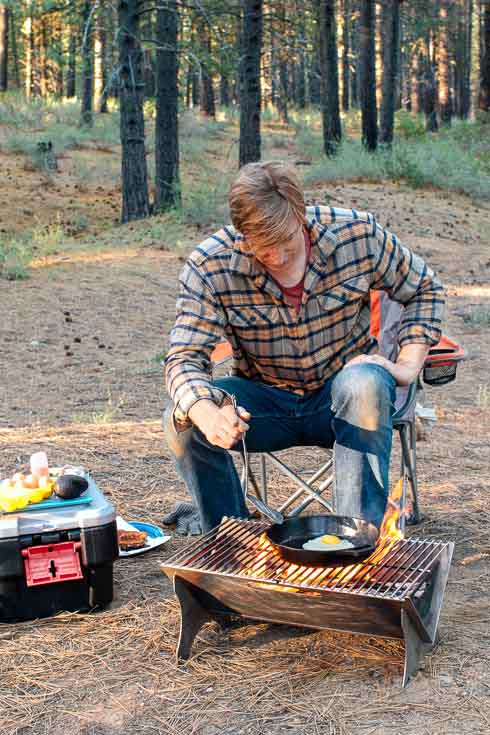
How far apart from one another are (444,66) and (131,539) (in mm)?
23824

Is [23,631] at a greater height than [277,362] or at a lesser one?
lesser

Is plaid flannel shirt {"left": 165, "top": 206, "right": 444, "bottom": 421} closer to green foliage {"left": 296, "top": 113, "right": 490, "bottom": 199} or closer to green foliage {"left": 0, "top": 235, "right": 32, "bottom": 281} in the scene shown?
green foliage {"left": 0, "top": 235, "right": 32, "bottom": 281}

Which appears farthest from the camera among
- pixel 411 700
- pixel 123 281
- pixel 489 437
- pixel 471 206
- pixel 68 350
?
pixel 471 206

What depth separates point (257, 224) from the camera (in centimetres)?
288

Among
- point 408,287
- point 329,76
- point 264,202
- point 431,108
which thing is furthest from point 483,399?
point 431,108

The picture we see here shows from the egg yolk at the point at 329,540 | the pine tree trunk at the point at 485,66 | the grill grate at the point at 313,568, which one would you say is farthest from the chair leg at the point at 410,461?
the pine tree trunk at the point at 485,66

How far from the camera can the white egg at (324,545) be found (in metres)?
2.56

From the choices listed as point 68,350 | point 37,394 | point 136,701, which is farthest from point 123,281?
point 136,701

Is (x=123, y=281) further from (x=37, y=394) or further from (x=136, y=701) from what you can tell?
(x=136, y=701)

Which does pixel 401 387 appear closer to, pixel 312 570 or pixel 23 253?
pixel 312 570

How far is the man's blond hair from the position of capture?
2.86m

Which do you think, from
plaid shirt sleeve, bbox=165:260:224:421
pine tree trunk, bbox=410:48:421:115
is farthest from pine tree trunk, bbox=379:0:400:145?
plaid shirt sleeve, bbox=165:260:224:421

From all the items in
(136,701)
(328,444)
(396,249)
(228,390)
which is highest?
(396,249)

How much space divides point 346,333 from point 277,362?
0.26 metres
